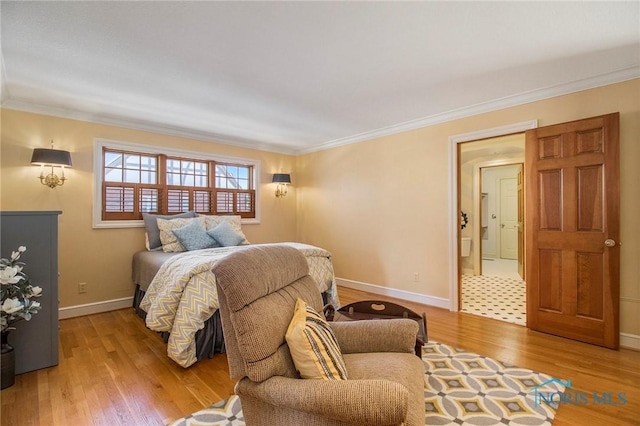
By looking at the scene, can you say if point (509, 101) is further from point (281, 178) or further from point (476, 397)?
point (281, 178)

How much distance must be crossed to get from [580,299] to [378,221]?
2446 mm

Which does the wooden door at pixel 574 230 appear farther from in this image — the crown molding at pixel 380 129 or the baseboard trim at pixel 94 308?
the baseboard trim at pixel 94 308

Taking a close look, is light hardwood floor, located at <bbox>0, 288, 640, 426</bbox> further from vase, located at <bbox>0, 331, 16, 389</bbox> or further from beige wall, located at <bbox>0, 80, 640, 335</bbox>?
beige wall, located at <bbox>0, 80, 640, 335</bbox>

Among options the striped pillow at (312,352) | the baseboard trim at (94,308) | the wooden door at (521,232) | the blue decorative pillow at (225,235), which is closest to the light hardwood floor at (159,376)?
the baseboard trim at (94,308)

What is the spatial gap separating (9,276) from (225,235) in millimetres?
2174

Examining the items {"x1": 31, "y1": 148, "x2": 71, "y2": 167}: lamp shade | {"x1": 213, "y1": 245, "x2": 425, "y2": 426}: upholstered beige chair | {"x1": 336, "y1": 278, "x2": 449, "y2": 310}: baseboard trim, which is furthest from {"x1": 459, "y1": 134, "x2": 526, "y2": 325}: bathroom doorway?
{"x1": 31, "y1": 148, "x2": 71, "y2": 167}: lamp shade

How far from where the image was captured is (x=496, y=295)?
14.8 ft

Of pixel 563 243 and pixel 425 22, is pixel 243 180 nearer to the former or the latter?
pixel 425 22

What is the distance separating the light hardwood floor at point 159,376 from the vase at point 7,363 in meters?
0.06

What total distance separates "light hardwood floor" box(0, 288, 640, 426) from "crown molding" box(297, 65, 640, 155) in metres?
2.41

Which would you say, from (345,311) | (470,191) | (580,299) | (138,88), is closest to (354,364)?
(345,311)

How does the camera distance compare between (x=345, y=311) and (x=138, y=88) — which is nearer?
(x=345, y=311)

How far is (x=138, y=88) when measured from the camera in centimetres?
301

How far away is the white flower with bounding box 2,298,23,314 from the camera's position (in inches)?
79.5
